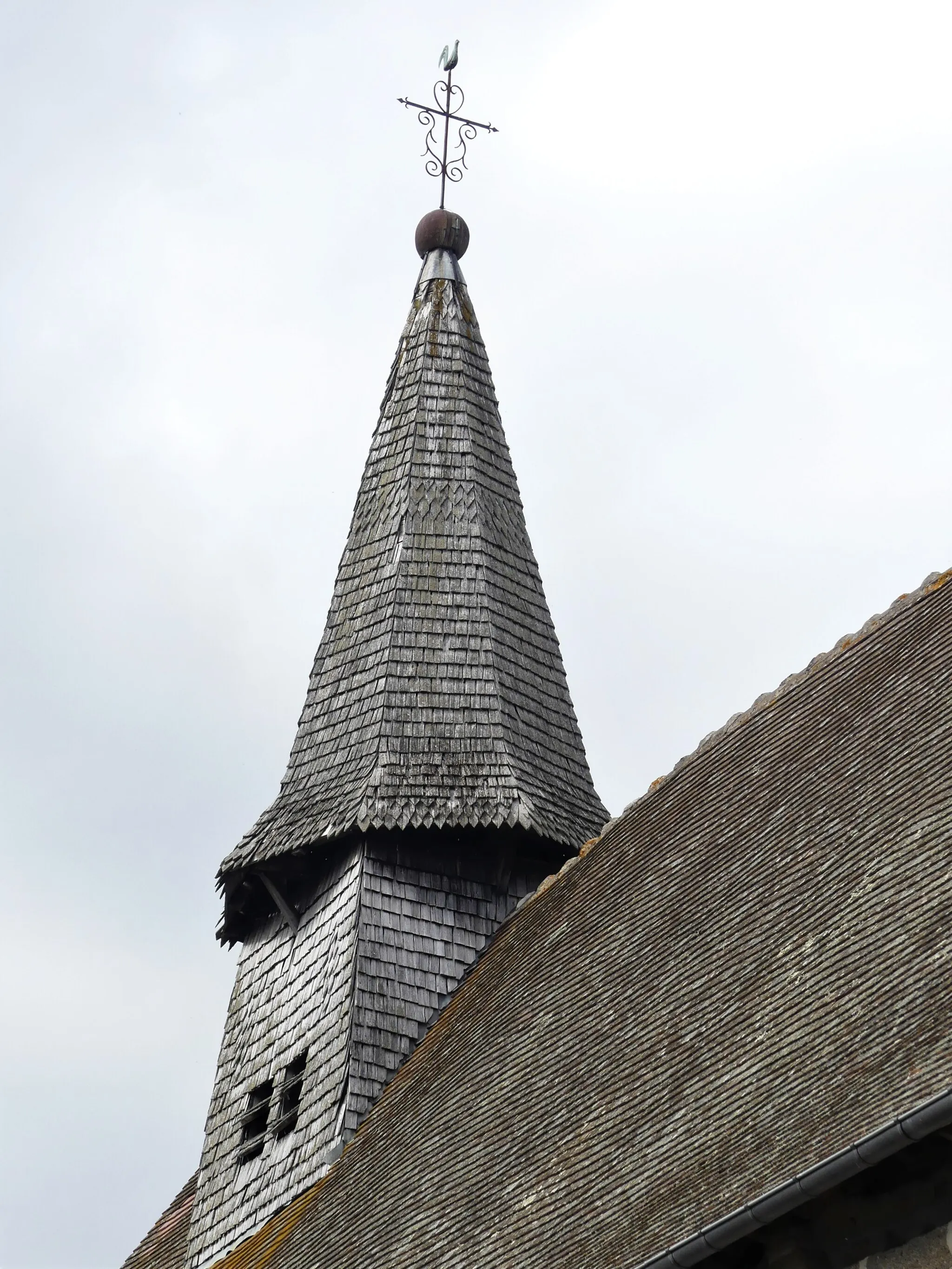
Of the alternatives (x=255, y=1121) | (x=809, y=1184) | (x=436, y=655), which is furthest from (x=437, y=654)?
(x=809, y=1184)

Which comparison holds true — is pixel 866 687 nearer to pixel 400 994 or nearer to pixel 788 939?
pixel 788 939

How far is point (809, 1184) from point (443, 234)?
12732mm

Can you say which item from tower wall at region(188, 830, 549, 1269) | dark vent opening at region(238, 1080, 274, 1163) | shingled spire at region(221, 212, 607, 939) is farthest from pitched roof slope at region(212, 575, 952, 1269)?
shingled spire at region(221, 212, 607, 939)

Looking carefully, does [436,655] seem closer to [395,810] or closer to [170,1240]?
[395,810]

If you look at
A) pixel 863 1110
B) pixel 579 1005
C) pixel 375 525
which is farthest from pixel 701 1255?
pixel 375 525

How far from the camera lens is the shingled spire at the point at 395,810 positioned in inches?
594

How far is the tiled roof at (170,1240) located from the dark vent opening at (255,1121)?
1097 millimetres

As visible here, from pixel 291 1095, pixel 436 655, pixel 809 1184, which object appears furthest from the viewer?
pixel 436 655

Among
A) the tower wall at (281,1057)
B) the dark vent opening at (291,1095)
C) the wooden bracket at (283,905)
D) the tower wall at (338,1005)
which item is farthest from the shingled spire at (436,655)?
the dark vent opening at (291,1095)

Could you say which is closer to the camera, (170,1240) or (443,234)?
(170,1240)

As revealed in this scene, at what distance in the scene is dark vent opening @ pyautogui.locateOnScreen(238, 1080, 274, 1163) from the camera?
A: 15.4 meters

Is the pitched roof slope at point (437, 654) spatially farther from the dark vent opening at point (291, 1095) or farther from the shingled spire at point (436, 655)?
the dark vent opening at point (291, 1095)

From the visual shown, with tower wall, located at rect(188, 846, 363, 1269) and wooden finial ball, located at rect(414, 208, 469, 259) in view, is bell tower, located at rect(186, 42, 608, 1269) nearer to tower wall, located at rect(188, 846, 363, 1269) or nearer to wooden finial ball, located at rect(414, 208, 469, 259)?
tower wall, located at rect(188, 846, 363, 1269)

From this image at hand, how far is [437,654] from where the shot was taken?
667 inches
